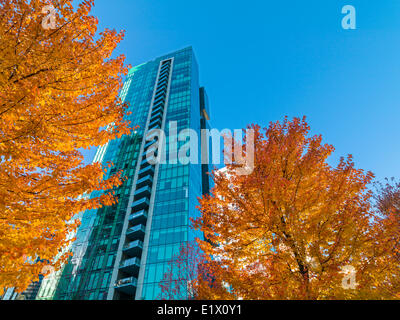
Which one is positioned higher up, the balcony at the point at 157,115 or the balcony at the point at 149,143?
the balcony at the point at 157,115

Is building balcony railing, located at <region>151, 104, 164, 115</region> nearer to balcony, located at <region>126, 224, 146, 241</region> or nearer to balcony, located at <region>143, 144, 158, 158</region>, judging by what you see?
balcony, located at <region>143, 144, 158, 158</region>

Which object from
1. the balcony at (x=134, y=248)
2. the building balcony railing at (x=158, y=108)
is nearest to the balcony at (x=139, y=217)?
the balcony at (x=134, y=248)

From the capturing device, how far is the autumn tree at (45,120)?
4.27 meters

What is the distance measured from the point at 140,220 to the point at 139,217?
60 centimetres

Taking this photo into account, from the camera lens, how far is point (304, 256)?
5.07m

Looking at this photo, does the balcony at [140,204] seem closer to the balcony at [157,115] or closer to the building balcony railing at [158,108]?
the balcony at [157,115]

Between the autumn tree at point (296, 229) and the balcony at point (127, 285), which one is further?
the balcony at point (127, 285)

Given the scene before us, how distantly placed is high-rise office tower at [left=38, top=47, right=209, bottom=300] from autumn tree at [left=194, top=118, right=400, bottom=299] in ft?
83.7

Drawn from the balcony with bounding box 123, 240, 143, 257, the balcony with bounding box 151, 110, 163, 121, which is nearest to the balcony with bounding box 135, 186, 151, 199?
the balcony with bounding box 123, 240, 143, 257

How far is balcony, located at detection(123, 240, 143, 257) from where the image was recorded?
32.0m

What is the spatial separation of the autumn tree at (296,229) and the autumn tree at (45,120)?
3702 millimetres
